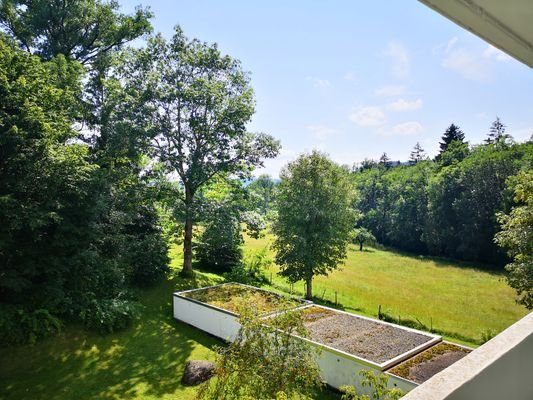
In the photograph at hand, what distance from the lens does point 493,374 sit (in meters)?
1.13

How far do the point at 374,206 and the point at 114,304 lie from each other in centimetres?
4934

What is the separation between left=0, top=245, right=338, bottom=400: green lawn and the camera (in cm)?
1007

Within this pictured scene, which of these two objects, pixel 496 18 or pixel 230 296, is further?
pixel 230 296

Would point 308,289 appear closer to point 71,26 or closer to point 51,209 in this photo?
point 51,209

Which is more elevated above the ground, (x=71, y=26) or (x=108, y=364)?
(x=71, y=26)

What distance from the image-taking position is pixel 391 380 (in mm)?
9031

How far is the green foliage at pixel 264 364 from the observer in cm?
648

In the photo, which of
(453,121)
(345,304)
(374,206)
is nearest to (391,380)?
(345,304)

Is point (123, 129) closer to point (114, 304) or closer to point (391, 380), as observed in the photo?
point (114, 304)

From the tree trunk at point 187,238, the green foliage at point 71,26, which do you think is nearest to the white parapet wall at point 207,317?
the tree trunk at point 187,238

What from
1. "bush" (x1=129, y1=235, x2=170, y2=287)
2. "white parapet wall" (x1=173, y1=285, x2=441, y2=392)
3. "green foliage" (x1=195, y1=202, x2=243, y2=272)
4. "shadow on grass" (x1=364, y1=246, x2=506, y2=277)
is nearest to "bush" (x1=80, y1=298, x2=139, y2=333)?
"white parapet wall" (x1=173, y1=285, x2=441, y2=392)

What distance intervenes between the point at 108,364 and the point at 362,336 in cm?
828

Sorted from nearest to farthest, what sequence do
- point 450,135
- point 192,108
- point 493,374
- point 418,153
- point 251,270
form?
point 493,374 → point 192,108 → point 251,270 → point 450,135 → point 418,153

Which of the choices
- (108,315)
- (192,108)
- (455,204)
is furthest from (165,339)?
(455,204)
